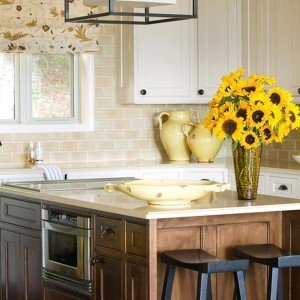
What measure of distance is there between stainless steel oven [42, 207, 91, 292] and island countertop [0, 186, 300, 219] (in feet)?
0.28

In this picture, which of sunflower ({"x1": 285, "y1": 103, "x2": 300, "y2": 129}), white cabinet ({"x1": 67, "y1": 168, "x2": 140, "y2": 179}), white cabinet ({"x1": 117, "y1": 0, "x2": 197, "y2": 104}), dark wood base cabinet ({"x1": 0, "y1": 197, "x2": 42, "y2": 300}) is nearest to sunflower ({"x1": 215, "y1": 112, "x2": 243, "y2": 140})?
sunflower ({"x1": 285, "y1": 103, "x2": 300, "y2": 129})

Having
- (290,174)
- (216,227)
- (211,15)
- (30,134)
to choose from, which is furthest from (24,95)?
(216,227)

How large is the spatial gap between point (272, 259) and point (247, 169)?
55 centimetres

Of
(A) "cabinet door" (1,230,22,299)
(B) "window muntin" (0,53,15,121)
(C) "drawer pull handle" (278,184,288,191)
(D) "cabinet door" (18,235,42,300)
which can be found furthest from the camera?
(B) "window muntin" (0,53,15,121)

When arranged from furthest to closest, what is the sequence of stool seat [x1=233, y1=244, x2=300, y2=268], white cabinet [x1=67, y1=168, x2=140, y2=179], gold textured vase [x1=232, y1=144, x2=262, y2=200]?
1. white cabinet [x1=67, y1=168, x2=140, y2=179]
2. gold textured vase [x1=232, y1=144, x2=262, y2=200]
3. stool seat [x1=233, y1=244, x2=300, y2=268]

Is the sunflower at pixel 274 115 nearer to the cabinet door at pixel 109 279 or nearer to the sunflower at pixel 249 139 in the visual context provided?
the sunflower at pixel 249 139

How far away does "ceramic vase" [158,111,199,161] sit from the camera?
22.5 feet

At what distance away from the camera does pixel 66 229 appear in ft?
15.3

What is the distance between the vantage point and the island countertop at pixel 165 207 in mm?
3912

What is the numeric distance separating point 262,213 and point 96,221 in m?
0.83

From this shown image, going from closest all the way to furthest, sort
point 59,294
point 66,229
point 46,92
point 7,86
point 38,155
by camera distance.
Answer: point 66,229 < point 59,294 < point 38,155 < point 7,86 < point 46,92

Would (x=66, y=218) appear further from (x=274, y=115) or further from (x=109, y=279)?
(x=274, y=115)

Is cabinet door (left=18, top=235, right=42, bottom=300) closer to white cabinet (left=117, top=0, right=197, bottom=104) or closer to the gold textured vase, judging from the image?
the gold textured vase

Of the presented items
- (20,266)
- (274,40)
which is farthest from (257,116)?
(274,40)
